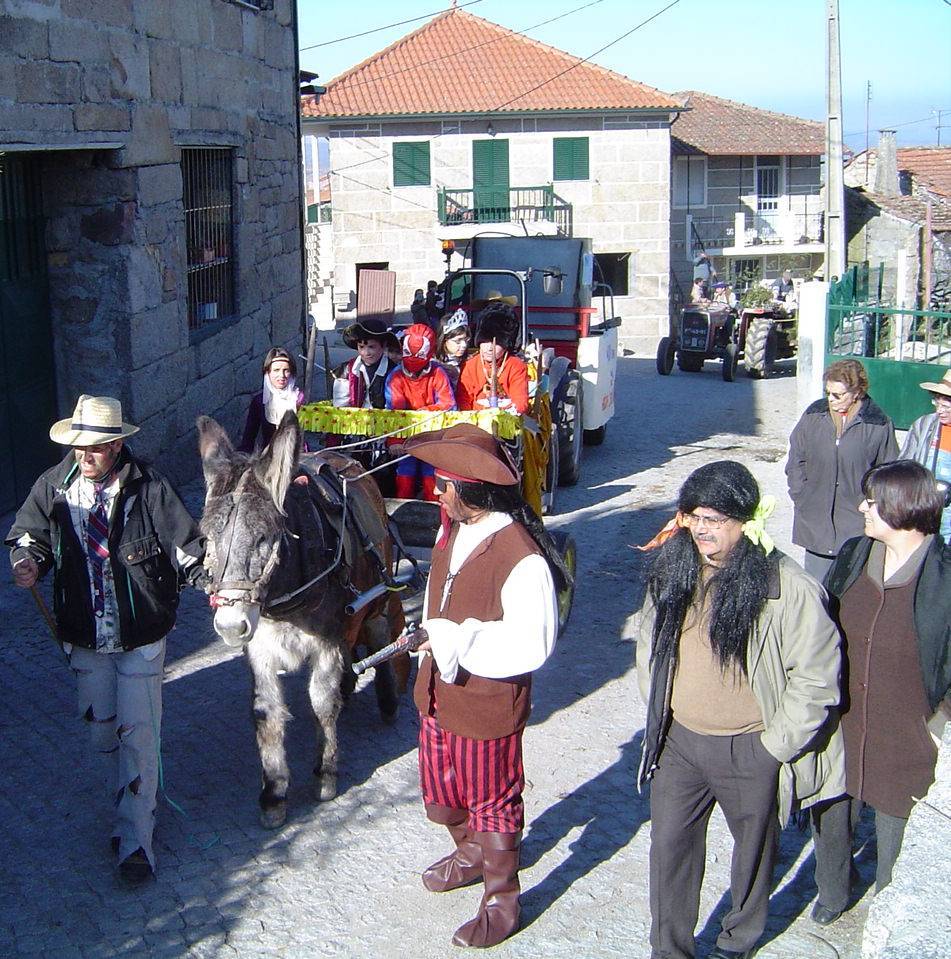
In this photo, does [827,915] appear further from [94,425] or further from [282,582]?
[94,425]

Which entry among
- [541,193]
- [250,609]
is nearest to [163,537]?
[250,609]

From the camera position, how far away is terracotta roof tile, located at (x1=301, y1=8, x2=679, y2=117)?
1244 inches

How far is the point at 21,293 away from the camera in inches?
329

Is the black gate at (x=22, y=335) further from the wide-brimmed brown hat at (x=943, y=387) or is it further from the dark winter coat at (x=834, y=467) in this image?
the wide-brimmed brown hat at (x=943, y=387)

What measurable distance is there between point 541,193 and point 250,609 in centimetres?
2930

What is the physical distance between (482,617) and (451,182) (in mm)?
29652

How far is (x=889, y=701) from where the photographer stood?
381 cm

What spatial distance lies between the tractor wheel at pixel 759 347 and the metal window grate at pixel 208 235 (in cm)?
1249

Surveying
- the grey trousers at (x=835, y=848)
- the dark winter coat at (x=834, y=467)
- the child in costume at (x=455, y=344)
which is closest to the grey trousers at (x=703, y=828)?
the grey trousers at (x=835, y=848)

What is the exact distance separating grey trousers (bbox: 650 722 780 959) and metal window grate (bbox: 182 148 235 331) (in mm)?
7530

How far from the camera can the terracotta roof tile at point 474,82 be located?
31.6 metres

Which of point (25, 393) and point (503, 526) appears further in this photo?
point (25, 393)

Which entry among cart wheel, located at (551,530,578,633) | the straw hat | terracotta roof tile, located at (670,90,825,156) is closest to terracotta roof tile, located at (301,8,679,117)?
terracotta roof tile, located at (670,90,825,156)

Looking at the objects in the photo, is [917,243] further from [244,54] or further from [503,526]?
[503,526]
